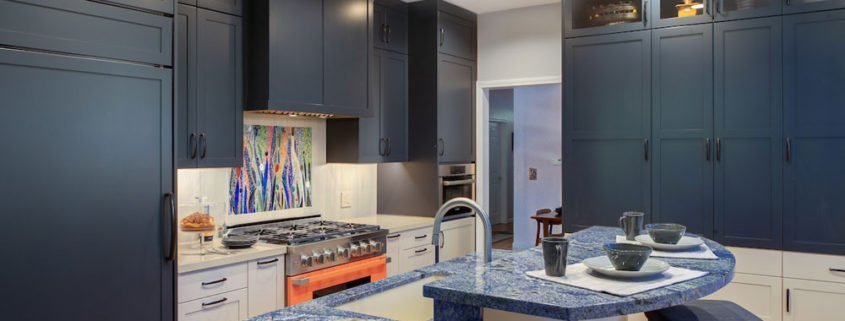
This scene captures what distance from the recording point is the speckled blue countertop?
1310mm

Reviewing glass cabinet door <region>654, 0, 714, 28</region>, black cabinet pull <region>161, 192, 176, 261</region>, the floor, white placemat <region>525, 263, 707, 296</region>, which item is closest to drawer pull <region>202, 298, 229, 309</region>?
black cabinet pull <region>161, 192, 176, 261</region>

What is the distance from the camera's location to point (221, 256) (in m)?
2.95

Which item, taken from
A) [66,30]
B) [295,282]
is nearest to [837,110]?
[295,282]

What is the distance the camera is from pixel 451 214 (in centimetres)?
489

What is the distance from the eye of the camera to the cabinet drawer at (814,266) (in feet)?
10.9

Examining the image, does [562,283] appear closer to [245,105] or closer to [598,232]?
[598,232]

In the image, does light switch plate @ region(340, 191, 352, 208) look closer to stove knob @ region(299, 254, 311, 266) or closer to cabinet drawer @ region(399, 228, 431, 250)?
cabinet drawer @ region(399, 228, 431, 250)

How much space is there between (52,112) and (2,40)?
0.29 metres

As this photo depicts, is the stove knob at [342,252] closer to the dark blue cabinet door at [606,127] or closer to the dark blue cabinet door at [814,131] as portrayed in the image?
the dark blue cabinet door at [606,127]

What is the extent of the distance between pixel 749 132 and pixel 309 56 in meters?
2.67

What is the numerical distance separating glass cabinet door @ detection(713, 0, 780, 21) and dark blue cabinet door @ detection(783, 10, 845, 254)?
11cm

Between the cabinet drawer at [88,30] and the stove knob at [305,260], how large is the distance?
4.15 feet

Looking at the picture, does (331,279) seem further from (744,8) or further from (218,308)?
(744,8)

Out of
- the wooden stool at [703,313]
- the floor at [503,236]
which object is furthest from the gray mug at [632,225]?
the floor at [503,236]
